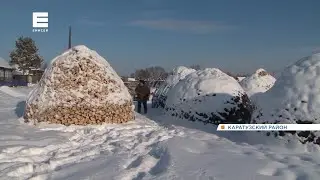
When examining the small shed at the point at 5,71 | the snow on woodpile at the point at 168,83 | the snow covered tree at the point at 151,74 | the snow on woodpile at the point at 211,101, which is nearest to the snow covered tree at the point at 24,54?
the small shed at the point at 5,71

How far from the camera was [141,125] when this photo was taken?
9672mm

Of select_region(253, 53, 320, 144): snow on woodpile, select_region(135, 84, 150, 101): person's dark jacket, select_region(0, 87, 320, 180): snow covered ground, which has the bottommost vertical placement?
select_region(135, 84, 150, 101): person's dark jacket

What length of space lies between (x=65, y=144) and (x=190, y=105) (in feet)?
13.5

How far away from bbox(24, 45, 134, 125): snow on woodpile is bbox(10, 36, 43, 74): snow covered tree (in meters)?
46.8

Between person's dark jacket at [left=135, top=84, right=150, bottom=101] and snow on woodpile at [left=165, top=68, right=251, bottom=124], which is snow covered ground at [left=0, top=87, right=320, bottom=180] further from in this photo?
person's dark jacket at [left=135, top=84, right=150, bottom=101]

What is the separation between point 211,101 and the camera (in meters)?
9.70

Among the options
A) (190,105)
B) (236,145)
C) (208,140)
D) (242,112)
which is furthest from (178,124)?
(236,145)

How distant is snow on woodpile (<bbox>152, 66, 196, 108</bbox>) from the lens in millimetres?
14861

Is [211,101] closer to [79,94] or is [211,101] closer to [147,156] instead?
[79,94]

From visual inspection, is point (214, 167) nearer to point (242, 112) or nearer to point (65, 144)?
point (65, 144)

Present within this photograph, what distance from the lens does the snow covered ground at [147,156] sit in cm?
450

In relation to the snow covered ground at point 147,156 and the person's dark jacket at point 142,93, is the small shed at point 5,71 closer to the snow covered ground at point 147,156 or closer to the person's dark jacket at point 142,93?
the person's dark jacket at point 142,93

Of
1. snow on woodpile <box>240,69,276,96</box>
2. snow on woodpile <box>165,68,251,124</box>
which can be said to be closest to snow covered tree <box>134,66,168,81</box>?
snow on woodpile <box>240,69,276,96</box>

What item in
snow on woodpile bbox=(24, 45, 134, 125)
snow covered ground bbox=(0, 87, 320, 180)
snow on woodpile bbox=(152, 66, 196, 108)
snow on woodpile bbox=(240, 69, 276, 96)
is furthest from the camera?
snow on woodpile bbox=(240, 69, 276, 96)
